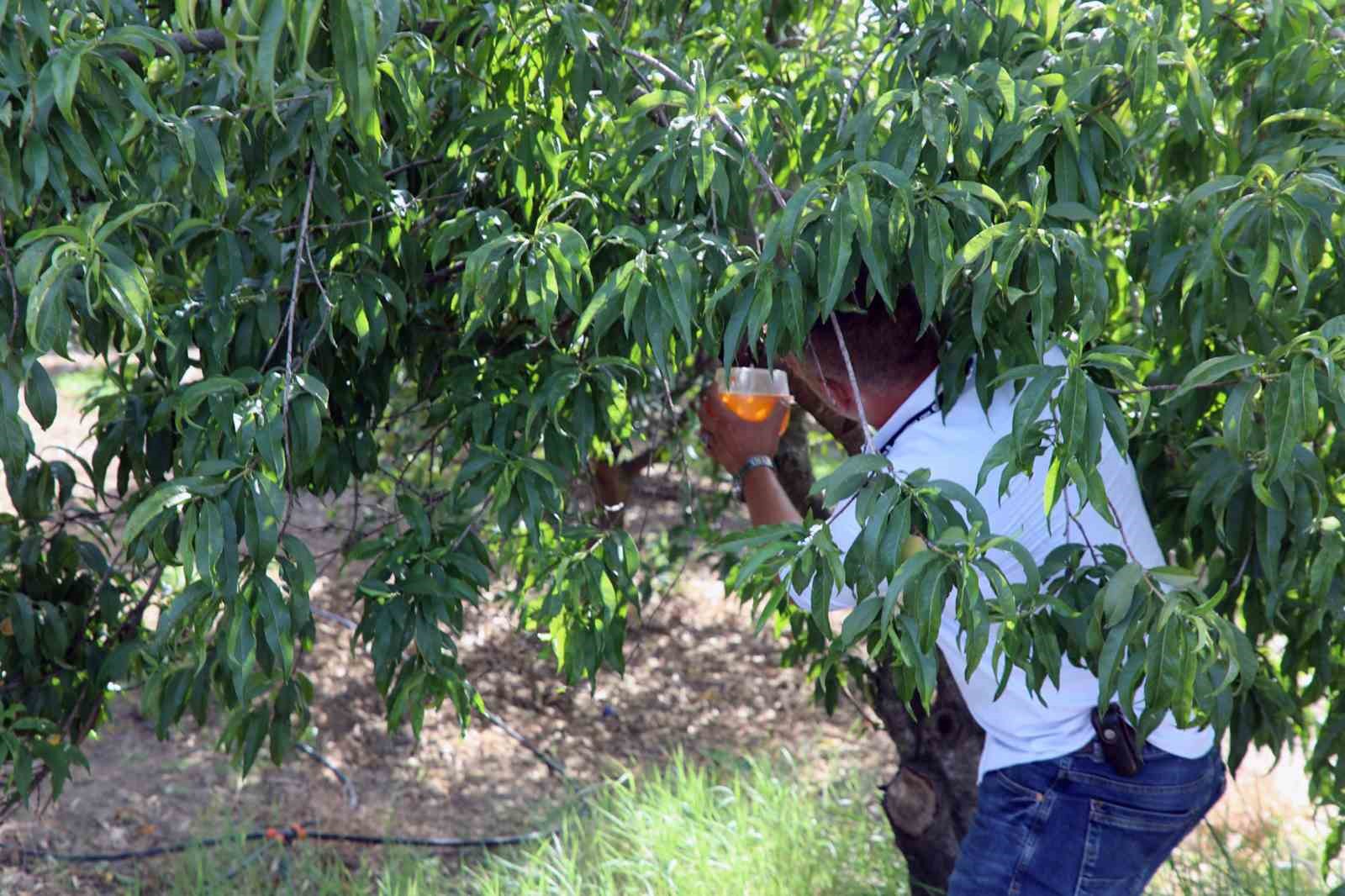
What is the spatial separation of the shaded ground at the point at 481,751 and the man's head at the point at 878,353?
1.92m

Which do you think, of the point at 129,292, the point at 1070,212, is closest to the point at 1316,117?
the point at 1070,212

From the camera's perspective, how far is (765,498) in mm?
2395

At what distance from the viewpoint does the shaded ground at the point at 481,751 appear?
4312 millimetres

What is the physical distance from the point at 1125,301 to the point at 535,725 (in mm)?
3340

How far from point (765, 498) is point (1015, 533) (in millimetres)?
556

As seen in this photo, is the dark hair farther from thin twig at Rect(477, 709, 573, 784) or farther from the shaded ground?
thin twig at Rect(477, 709, 573, 784)

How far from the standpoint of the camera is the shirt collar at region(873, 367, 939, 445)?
2.06 m

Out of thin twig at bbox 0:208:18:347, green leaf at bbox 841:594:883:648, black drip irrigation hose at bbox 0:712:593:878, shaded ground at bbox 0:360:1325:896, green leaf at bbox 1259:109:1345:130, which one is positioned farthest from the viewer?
shaded ground at bbox 0:360:1325:896

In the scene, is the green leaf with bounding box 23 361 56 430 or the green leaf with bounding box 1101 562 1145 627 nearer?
the green leaf with bounding box 1101 562 1145 627

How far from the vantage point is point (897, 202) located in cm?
170

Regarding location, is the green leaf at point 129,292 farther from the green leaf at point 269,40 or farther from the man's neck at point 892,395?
the man's neck at point 892,395

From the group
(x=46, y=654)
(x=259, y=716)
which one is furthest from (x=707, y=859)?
(x=46, y=654)

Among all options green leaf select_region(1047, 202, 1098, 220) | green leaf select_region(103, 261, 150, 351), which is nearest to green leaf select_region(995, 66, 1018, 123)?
green leaf select_region(1047, 202, 1098, 220)

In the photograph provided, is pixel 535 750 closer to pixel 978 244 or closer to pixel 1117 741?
pixel 1117 741
